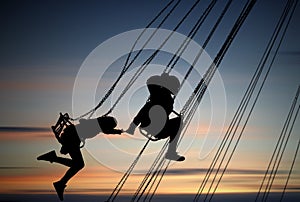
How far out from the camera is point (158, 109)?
13.9 metres

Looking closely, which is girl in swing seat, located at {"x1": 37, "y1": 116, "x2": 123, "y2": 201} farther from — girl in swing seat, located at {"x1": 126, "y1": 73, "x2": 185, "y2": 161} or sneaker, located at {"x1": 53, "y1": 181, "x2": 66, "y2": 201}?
girl in swing seat, located at {"x1": 126, "y1": 73, "x2": 185, "y2": 161}

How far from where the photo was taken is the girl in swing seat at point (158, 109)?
1391 cm

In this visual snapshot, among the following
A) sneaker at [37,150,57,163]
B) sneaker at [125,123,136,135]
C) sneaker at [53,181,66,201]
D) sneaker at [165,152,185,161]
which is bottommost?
sneaker at [53,181,66,201]

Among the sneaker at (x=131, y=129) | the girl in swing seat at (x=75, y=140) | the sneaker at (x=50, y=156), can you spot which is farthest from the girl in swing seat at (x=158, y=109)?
the sneaker at (x=50, y=156)

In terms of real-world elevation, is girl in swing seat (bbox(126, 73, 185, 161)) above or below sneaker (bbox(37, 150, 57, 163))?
above

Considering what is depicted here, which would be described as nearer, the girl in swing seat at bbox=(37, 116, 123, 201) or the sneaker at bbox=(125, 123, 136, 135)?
the girl in swing seat at bbox=(37, 116, 123, 201)

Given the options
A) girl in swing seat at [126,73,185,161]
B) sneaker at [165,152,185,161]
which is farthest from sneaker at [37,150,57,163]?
sneaker at [165,152,185,161]

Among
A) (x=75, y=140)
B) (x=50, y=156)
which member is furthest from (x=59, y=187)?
(x=75, y=140)

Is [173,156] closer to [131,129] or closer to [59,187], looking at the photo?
[131,129]

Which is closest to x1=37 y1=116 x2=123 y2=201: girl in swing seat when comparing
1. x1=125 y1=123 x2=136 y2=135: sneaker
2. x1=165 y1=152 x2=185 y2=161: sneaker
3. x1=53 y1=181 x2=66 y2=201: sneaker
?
x1=53 y1=181 x2=66 y2=201: sneaker

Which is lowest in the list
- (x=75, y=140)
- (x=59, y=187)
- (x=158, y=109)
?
(x=59, y=187)

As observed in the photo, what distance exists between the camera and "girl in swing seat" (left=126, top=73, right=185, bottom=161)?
13.9 m

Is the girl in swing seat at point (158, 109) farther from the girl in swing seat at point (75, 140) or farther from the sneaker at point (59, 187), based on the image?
the sneaker at point (59, 187)

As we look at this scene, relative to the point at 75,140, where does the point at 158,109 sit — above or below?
above
